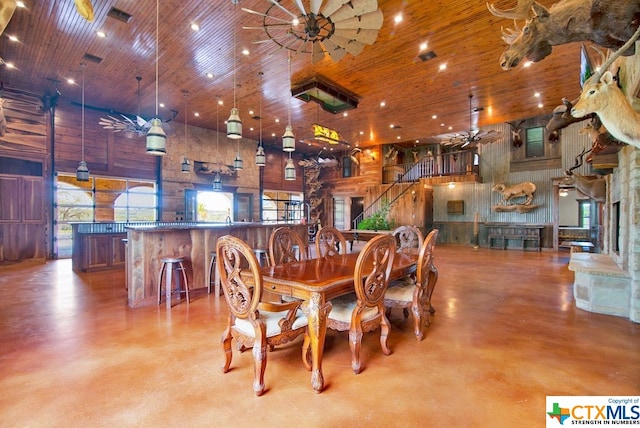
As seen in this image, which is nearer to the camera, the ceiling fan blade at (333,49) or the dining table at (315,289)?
the dining table at (315,289)

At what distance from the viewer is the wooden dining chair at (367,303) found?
218 centimetres

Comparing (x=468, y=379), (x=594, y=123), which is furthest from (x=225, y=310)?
(x=594, y=123)

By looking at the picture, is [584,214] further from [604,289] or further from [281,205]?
[281,205]

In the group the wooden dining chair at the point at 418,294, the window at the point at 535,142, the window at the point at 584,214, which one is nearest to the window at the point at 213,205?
the wooden dining chair at the point at 418,294

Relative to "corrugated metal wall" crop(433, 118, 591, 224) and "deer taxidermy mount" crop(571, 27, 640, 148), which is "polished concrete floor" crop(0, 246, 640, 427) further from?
"corrugated metal wall" crop(433, 118, 591, 224)

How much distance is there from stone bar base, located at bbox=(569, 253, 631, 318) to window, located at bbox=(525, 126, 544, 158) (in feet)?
25.1

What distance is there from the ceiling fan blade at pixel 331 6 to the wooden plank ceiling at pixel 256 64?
5.53 ft

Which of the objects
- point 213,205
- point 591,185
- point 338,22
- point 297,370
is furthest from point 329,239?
point 213,205

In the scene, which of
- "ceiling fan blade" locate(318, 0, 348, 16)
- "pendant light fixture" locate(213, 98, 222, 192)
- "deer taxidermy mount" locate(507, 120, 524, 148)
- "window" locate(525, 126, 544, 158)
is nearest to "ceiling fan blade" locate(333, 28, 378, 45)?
"ceiling fan blade" locate(318, 0, 348, 16)

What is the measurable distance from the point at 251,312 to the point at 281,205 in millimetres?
11882

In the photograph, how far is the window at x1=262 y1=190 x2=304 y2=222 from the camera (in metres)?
13.0

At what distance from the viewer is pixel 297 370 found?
2.28m

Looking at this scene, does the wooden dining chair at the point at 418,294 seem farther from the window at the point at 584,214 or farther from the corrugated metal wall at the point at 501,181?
the window at the point at 584,214

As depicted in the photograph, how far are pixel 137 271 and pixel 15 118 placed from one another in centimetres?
675
